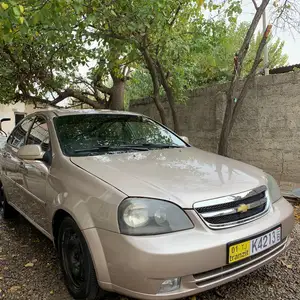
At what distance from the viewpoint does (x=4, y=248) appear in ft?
11.7

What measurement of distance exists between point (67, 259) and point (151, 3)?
3.41 meters

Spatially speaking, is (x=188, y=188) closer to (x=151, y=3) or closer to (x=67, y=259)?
(x=67, y=259)

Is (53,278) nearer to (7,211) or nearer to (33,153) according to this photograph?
(33,153)

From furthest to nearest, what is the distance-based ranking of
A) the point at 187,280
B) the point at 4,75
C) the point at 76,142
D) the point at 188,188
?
the point at 4,75 → the point at 76,142 → the point at 188,188 → the point at 187,280

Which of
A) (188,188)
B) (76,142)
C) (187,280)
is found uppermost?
(76,142)

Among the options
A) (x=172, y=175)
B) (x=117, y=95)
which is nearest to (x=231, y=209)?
(x=172, y=175)

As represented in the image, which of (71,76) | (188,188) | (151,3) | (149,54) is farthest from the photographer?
(71,76)

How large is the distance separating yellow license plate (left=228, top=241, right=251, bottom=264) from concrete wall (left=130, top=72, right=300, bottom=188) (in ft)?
12.1

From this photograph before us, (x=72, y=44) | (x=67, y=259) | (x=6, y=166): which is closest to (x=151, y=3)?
(x=72, y=44)

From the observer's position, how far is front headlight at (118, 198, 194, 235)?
6.61 ft

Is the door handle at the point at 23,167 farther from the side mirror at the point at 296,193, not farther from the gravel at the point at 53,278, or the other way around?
the side mirror at the point at 296,193

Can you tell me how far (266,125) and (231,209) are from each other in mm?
3990

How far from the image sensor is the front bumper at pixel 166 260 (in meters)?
1.91

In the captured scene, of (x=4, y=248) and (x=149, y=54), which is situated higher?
(x=149, y=54)
